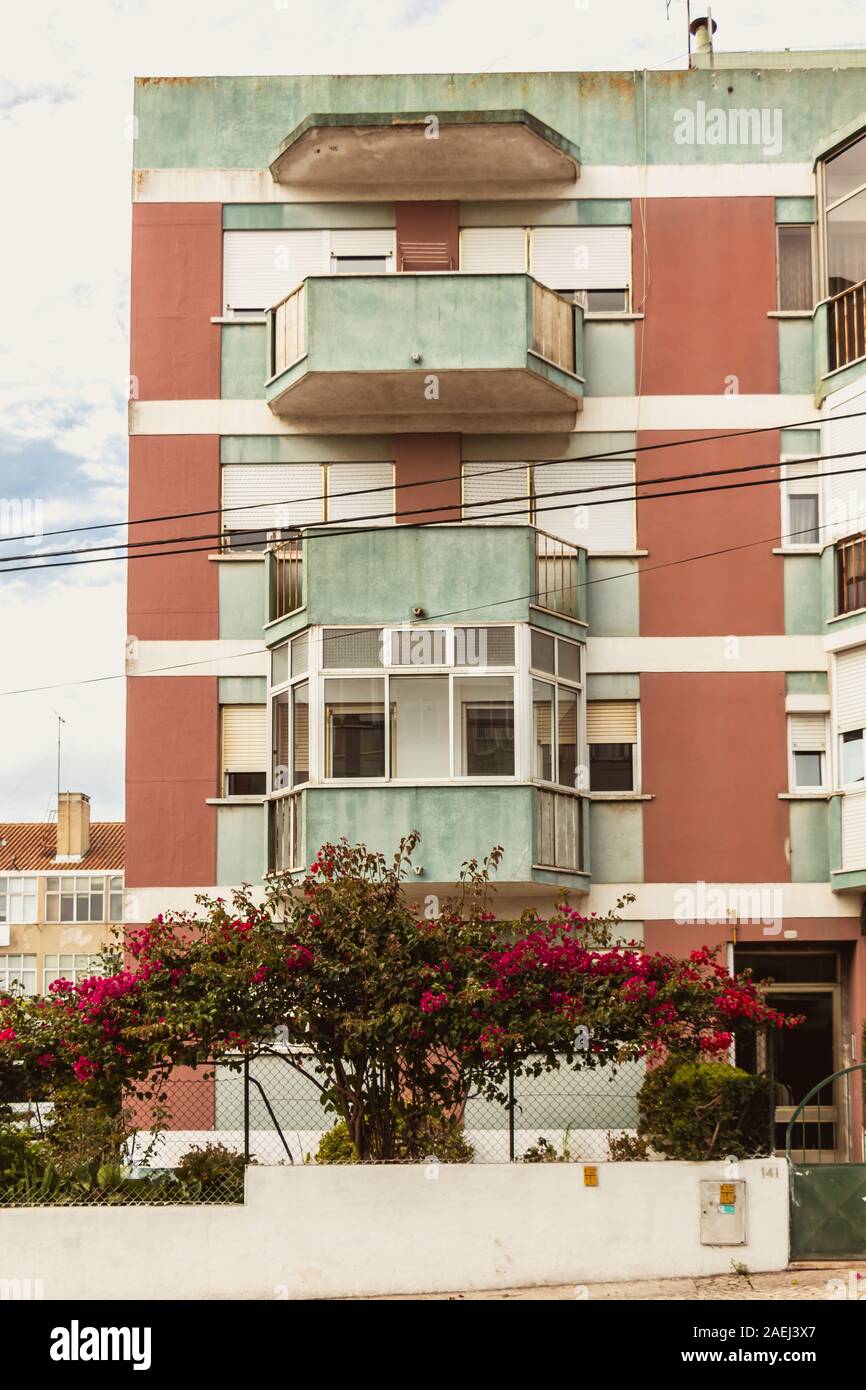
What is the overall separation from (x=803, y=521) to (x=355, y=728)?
6.44 m

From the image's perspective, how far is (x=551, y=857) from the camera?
20.5 metres

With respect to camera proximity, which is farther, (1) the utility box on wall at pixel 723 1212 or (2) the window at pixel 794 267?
(2) the window at pixel 794 267

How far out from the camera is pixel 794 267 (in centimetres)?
2281

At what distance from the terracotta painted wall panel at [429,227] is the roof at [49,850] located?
192ft

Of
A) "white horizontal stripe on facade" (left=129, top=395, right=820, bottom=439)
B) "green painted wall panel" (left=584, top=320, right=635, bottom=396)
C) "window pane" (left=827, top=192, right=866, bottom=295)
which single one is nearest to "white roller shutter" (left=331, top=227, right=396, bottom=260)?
"white horizontal stripe on facade" (left=129, top=395, right=820, bottom=439)

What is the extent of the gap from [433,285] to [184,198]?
379 centimetres

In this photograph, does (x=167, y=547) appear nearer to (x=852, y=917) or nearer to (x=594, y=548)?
(x=594, y=548)

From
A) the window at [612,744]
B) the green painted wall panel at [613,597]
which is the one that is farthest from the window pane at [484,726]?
the green painted wall panel at [613,597]

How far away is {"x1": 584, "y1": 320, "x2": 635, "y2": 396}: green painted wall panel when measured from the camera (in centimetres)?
2259

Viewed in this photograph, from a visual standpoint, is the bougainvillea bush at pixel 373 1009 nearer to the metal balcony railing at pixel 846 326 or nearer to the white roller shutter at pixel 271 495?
the white roller shutter at pixel 271 495

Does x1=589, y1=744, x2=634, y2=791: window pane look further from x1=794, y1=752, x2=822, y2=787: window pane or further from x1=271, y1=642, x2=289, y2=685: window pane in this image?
x1=271, y1=642, x2=289, y2=685: window pane

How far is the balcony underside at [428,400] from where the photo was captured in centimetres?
2161

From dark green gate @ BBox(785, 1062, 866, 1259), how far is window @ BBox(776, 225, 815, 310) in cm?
1152

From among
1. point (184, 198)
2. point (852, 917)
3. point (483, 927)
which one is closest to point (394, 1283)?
point (483, 927)
